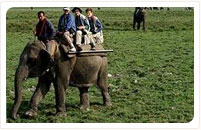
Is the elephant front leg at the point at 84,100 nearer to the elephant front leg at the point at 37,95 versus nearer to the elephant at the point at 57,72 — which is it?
the elephant at the point at 57,72

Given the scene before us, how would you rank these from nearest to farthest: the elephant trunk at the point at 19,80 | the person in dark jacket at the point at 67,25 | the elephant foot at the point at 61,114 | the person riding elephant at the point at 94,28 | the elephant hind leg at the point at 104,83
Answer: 1. the elephant trunk at the point at 19,80
2. the person in dark jacket at the point at 67,25
3. the elephant foot at the point at 61,114
4. the person riding elephant at the point at 94,28
5. the elephant hind leg at the point at 104,83

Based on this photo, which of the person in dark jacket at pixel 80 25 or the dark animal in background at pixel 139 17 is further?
the dark animal in background at pixel 139 17

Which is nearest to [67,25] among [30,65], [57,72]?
[57,72]

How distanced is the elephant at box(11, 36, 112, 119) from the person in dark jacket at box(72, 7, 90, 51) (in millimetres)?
245

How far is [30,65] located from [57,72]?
1.69ft

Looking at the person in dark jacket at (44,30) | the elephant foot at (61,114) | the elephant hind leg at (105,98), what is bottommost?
the elephant foot at (61,114)

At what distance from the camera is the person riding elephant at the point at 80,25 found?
9688 millimetres

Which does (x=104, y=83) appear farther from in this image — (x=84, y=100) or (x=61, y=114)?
(x=61, y=114)

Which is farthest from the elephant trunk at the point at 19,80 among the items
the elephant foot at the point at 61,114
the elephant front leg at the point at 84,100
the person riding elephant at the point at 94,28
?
the person riding elephant at the point at 94,28

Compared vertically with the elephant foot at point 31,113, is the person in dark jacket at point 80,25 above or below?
above

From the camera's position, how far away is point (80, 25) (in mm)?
9789

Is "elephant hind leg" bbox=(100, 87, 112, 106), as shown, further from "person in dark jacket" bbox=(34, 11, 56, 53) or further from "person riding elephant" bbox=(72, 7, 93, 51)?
"person in dark jacket" bbox=(34, 11, 56, 53)

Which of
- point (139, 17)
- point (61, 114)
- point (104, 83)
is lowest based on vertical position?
point (61, 114)

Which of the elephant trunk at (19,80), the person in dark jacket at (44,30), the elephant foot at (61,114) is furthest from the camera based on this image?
the elephant foot at (61,114)
